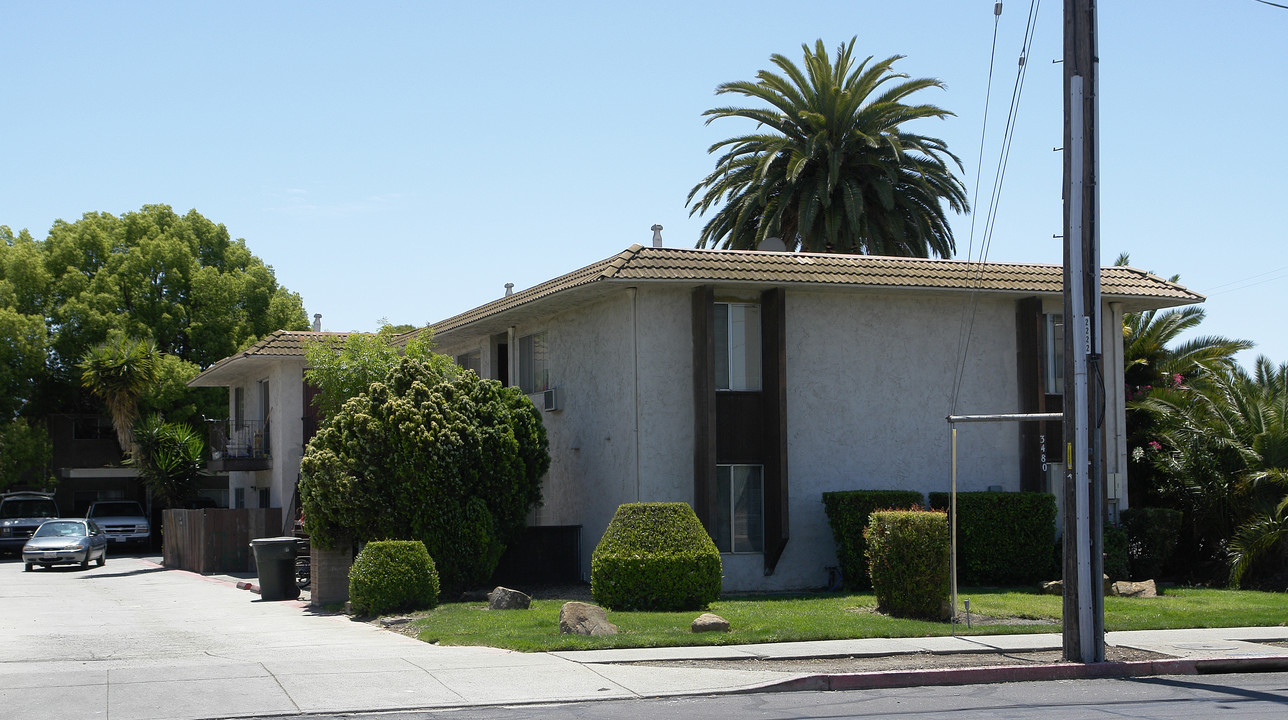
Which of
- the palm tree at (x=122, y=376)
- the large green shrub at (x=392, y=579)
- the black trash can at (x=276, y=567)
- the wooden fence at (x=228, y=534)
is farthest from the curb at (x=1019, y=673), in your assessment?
the palm tree at (x=122, y=376)

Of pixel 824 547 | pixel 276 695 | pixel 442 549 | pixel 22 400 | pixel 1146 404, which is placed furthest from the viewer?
pixel 22 400

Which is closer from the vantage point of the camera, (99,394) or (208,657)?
(208,657)

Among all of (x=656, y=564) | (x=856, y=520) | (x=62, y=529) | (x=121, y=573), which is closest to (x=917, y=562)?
(x=656, y=564)

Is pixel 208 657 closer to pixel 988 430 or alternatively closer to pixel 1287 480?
pixel 988 430

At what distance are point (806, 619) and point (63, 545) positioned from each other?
942 inches

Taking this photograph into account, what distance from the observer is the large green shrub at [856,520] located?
65.2ft

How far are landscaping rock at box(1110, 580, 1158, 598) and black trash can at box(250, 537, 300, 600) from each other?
13.9 meters

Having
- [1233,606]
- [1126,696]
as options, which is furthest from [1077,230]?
[1233,606]

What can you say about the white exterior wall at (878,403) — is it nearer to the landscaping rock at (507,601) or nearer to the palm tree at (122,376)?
the landscaping rock at (507,601)

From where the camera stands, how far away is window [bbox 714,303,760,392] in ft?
68.3

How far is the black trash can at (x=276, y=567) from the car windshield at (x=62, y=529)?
559 inches

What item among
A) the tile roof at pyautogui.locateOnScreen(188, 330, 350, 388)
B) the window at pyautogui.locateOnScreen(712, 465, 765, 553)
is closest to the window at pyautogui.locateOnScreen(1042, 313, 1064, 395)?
the window at pyautogui.locateOnScreen(712, 465, 765, 553)

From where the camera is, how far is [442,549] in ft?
63.5

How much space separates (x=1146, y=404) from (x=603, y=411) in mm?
11019
